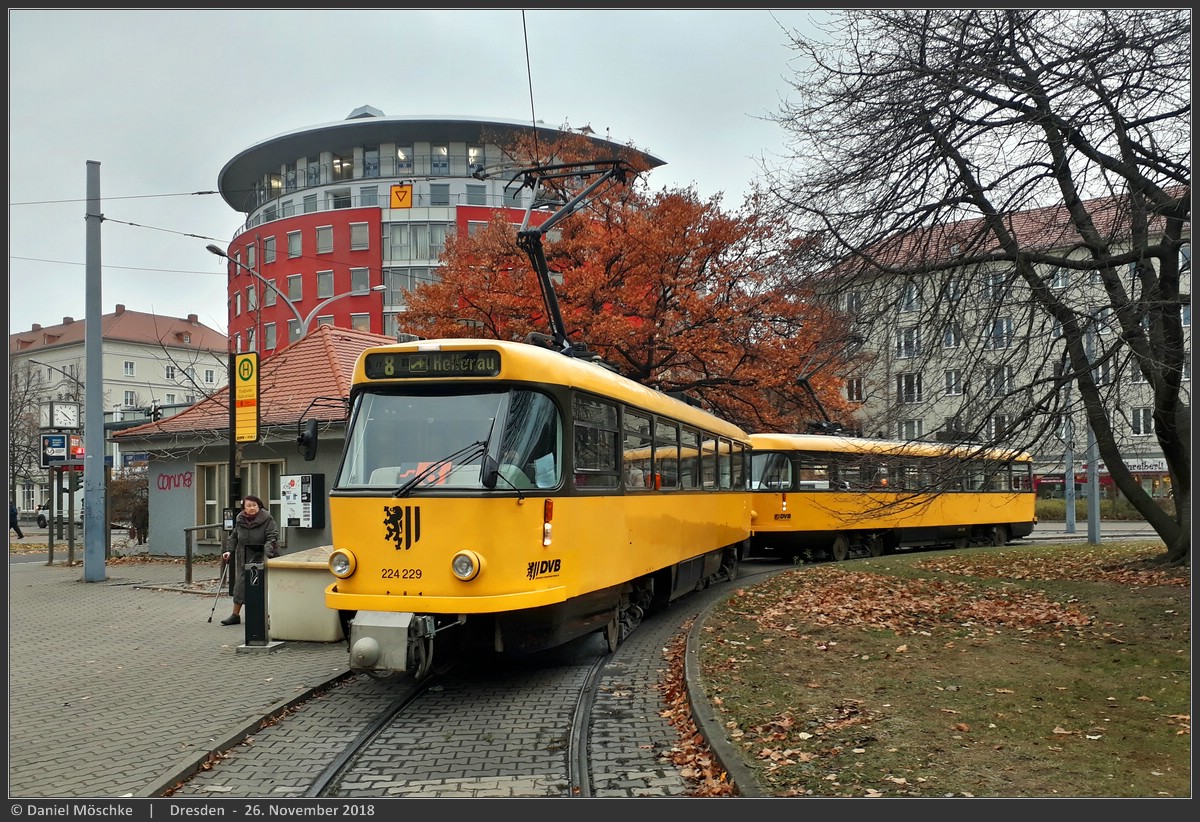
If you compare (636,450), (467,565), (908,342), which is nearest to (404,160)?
(908,342)

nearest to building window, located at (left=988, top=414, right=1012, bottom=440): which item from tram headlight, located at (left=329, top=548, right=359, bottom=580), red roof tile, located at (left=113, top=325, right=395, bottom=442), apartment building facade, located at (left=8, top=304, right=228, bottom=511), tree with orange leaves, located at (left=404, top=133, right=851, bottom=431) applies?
tram headlight, located at (left=329, top=548, right=359, bottom=580)

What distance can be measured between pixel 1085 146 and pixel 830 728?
827 centimetres

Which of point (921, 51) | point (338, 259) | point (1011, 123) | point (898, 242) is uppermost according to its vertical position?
point (338, 259)

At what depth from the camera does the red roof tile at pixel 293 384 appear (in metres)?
21.2

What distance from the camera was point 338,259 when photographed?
6028 cm

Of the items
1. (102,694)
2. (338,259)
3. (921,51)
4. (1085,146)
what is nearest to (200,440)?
(102,694)

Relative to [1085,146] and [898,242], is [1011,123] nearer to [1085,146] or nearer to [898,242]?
[1085,146]

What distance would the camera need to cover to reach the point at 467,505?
25.3 ft

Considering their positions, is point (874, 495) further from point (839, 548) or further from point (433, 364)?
point (433, 364)

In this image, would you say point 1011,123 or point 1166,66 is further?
point 1011,123

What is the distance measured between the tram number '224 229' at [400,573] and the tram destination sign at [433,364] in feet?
5.42

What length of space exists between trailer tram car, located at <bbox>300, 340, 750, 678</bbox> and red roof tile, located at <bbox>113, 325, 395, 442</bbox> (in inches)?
483

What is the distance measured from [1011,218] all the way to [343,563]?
959cm

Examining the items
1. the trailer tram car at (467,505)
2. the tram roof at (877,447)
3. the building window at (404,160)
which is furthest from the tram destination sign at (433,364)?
the building window at (404,160)
